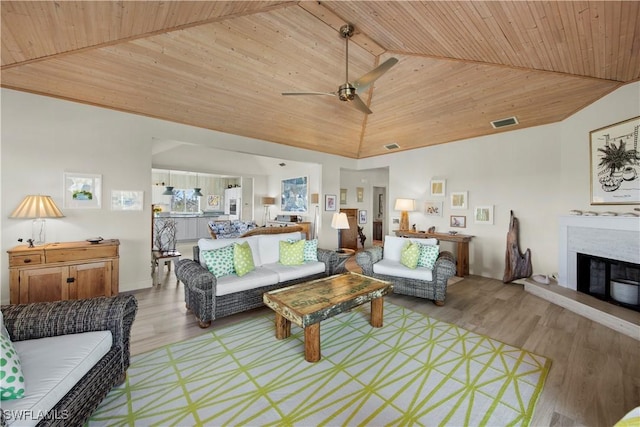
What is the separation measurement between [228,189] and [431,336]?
9431 millimetres

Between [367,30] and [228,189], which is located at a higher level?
[367,30]

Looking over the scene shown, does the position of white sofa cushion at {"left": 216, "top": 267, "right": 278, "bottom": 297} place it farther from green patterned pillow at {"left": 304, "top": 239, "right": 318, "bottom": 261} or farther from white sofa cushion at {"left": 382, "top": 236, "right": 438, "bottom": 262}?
white sofa cushion at {"left": 382, "top": 236, "right": 438, "bottom": 262}

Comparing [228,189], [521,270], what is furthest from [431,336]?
[228,189]

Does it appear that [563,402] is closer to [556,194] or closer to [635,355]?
[635,355]

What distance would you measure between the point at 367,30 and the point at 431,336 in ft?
12.2

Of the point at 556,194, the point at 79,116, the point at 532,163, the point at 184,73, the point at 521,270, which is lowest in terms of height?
the point at 521,270

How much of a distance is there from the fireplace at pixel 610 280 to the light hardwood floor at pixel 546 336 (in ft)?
1.83

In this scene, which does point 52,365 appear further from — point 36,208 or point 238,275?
point 36,208

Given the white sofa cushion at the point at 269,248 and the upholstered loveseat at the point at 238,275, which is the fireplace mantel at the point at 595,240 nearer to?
the upholstered loveseat at the point at 238,275

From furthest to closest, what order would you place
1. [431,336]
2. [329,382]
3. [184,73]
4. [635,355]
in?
1. [184,73]
2. [431,336]
3. [635,355]
4. [329,382]

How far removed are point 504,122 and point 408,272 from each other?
3344 mm

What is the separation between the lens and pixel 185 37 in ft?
9.93

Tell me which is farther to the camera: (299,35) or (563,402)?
(299,35)

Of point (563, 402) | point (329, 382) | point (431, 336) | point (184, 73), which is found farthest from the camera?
point (184, 73)
